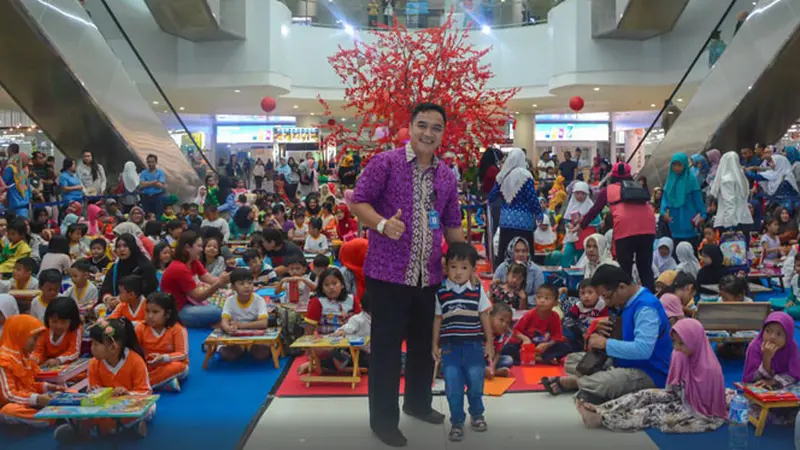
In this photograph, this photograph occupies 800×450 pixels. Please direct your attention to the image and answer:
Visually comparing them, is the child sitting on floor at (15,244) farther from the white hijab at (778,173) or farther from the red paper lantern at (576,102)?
the red paper lantern at (576,102)

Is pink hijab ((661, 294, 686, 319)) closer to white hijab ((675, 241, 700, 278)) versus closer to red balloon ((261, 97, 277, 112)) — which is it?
white hijab ((675, 241, 700, 278))

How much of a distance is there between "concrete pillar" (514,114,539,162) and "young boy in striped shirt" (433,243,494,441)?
20.6m

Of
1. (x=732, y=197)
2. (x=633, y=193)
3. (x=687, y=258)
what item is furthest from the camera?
(x=732, y=197)

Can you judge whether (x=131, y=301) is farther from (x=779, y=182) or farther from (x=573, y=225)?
(x=779, y=182)

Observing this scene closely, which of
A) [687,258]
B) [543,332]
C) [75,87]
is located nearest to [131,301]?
[543,332]

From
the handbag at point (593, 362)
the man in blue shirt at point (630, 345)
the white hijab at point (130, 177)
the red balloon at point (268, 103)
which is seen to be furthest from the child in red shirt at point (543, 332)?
the red balloon at point (268, 103)

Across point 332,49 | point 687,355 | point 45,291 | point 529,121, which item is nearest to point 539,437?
point 687,355

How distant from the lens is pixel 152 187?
42.5ft

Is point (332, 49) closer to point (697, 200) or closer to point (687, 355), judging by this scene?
point (697, 200)

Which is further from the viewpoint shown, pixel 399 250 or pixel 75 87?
pixel 75 87

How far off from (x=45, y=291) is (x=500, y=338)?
3.68 metres

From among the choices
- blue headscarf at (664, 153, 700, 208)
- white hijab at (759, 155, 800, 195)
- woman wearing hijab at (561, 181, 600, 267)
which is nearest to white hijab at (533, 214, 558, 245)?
woman wearing hijab at (561, 181, 600, 267)

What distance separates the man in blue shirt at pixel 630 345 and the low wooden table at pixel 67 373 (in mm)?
3337

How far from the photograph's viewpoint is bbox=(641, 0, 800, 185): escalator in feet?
35.8
